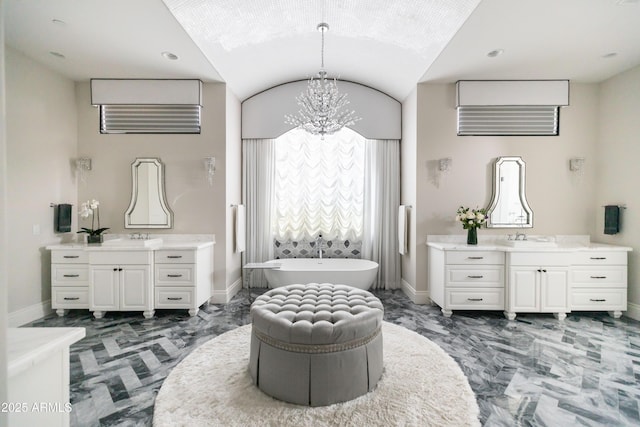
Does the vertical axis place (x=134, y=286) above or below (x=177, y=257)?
below

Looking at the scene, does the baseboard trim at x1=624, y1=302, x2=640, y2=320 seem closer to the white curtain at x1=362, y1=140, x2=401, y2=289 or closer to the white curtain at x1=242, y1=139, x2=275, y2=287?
the white curtain at x1=362, y1=140, x2=401, y2=289

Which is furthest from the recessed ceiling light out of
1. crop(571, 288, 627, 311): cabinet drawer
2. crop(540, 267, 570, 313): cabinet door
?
crop(571, 288, 627, 311): cabinet drawer

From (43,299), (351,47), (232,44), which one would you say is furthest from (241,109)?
(43,299)

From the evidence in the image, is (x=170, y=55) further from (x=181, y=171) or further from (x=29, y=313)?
(x=29, y=313)

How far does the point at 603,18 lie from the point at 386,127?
2.75 m

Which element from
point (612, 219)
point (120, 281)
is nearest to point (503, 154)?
point (612, 219)

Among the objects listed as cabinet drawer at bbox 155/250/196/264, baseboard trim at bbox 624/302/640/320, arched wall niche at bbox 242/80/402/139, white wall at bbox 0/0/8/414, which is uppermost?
arched wall niche at bbox 242/80/402/139

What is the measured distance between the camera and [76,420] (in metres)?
1.97

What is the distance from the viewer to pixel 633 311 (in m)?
3.88

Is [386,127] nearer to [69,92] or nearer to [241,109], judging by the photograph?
[241,109]

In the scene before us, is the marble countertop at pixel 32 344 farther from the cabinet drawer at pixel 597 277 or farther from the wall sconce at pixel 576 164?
the wall sconce at pixel 576 164

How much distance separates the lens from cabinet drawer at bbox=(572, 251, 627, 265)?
3.87 meters

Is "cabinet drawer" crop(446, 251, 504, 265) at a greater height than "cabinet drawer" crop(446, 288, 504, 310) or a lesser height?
greater

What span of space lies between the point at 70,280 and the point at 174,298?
4.11 ft
